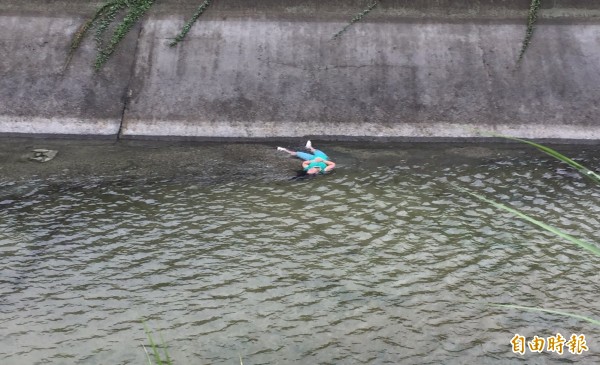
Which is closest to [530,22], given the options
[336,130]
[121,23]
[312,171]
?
[336,130]

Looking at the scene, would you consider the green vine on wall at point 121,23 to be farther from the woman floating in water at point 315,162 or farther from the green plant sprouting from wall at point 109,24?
the woman floating in water at point 315,162

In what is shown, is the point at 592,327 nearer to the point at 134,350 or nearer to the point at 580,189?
the point at 580,189

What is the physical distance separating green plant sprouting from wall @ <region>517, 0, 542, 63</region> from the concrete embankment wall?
219mm

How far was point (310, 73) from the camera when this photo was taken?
66.7 ft

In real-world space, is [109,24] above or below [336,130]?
above

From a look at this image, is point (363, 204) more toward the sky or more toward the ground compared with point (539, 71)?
more toward the ground

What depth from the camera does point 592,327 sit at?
34.7 feet

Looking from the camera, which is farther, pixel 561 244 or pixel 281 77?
pixel 281 77

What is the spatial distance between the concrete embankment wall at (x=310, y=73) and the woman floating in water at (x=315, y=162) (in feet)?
7.67

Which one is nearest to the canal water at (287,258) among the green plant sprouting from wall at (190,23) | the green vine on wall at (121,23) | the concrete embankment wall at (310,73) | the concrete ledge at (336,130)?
the concrete ledge at (336,130)

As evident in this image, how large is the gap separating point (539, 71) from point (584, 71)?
4.63 ft

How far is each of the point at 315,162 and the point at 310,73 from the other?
16.9 ft

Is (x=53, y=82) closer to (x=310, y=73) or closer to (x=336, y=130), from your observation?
(x=310, y=73)

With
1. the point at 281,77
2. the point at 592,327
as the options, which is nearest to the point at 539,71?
the point at 281,77
